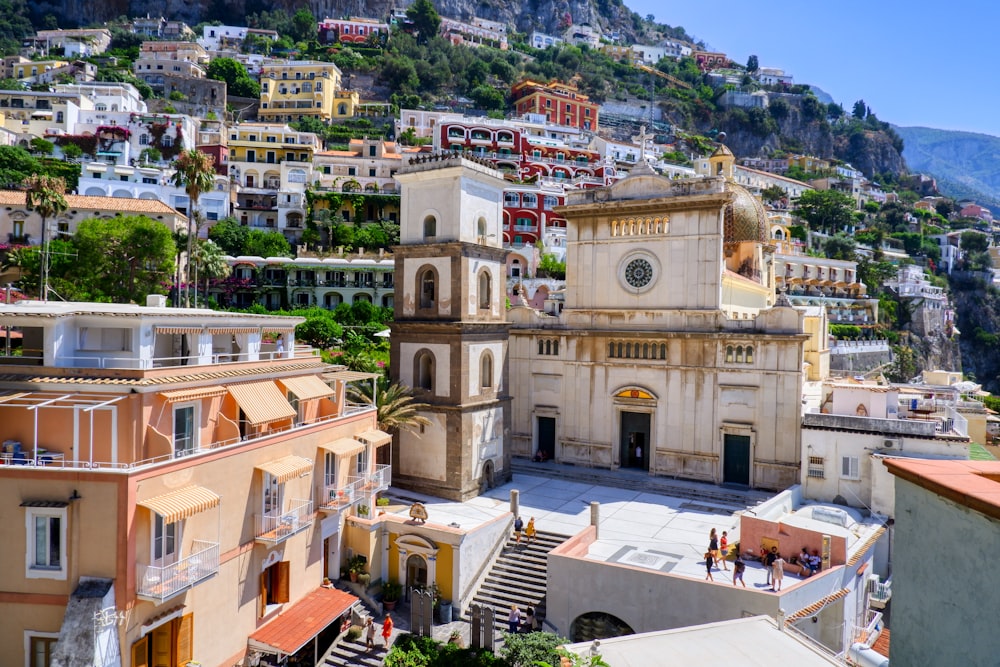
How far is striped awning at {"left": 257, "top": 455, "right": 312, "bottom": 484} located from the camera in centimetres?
1973

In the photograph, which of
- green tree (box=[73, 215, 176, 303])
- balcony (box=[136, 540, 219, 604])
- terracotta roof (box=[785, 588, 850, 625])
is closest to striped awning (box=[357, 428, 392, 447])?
balcony (box=[136, 540, 219, 604])

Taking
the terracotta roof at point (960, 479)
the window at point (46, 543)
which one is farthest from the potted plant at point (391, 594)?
the terracotta roof at point (960, 479)

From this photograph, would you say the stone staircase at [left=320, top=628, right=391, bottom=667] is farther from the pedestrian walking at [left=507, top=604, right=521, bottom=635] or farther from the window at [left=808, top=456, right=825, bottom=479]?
the window at [left=808, top=456, right=825, bottom=479]

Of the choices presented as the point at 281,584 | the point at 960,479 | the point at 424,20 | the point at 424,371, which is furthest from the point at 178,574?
the point at 424,20

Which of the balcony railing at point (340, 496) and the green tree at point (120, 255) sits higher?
the green tree at point (120, 255)

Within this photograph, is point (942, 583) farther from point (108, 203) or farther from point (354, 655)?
point (108, 203)

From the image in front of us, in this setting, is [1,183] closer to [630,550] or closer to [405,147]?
[405,147]

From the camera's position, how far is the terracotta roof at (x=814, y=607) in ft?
65.2

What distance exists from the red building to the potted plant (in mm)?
105037

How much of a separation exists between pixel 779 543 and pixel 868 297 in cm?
8368

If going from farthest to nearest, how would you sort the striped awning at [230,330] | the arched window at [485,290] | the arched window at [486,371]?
the arched window at [485,290] → the arched window at [486,371] → the striped awning at [230,330]

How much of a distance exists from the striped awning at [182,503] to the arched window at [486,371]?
48.5ft

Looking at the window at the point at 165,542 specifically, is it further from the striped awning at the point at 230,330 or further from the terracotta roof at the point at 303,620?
the striped awning at the point at 230,330

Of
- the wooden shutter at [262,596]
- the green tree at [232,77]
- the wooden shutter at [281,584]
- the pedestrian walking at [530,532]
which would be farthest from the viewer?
the green tree at [232,77]
